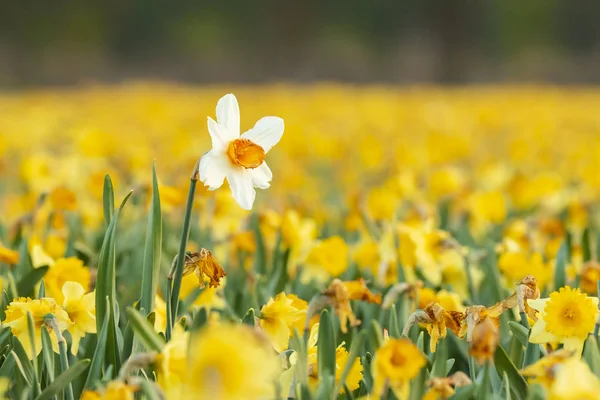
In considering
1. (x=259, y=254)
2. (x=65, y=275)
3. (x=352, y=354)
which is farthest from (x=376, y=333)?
(x=259, y=254)

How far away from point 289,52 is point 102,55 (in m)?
6.51

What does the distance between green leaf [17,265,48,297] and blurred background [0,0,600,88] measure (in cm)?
1737

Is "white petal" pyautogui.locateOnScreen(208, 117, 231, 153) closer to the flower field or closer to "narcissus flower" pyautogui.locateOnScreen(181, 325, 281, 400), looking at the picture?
the flower field

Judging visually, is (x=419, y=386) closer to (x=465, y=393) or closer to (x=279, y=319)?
(x=465, y=393)

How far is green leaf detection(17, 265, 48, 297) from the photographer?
5.24ft

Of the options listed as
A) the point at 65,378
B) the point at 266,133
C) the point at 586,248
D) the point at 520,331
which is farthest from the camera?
the point at 586,248

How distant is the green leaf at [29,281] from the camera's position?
62.9 inches

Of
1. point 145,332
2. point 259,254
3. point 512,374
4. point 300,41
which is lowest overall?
point 300,41

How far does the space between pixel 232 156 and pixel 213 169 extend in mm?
33

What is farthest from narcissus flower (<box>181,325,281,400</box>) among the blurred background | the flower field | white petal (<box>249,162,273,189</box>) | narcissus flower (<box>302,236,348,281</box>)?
the blurred background

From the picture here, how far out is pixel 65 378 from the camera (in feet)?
3.54

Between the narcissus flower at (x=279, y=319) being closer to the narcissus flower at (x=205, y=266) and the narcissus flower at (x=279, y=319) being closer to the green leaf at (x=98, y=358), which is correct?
the narcissus flower at (x=205, y=266)

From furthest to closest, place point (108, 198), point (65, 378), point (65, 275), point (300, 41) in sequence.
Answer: point (300, 41), point (65, 275), point (108, 198), point (65, 378)

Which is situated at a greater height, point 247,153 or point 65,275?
point 247,153
